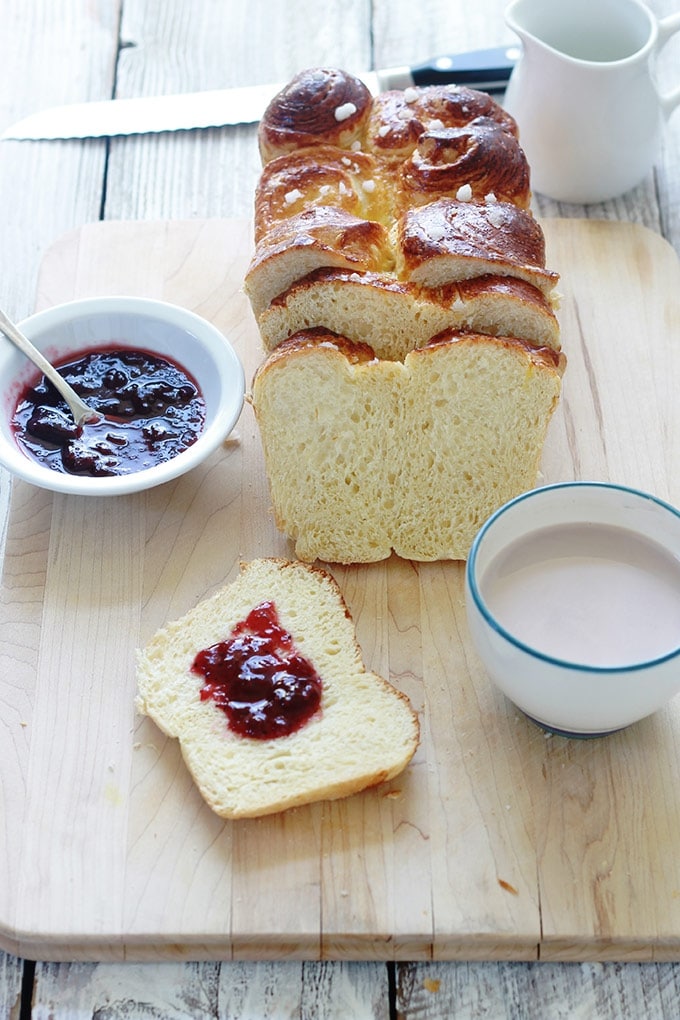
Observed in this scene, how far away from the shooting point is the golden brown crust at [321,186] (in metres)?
3.33

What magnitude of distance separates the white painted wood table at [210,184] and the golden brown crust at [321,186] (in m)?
0.97

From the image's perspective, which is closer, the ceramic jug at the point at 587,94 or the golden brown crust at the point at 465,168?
the golden brown crust at the point at 465,168

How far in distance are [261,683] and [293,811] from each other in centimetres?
30

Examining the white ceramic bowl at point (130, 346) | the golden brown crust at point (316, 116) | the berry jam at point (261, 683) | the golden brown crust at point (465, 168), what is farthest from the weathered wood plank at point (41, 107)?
the berry jam at point (261, 683)

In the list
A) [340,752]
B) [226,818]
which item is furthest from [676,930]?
[226,818]

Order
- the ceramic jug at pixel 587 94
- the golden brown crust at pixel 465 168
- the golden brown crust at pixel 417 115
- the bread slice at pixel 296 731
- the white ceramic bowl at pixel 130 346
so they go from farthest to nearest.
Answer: the ceramic jug at pixel 587 94 → the golden brown crust at pixel 417 115 → the golden brown crust at pixel 465 168 → the white ceramic bowl at pixel 130 346 → the bread slice at pixel 296 731

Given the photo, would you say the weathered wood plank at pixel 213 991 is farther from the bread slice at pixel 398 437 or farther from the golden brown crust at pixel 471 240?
the golden brown crust at pixel 471 240

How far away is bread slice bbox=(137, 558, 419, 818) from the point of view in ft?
8.87

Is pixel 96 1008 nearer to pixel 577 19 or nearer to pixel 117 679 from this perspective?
pixel 117 679

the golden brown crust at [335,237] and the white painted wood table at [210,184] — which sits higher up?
the golden brown crust at [335,237]

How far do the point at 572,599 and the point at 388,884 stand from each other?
0.76 metres

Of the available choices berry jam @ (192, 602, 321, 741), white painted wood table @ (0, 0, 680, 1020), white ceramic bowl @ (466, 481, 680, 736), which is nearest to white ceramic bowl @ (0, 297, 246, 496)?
white painted wood table @ (0, 0, 680, 1020)

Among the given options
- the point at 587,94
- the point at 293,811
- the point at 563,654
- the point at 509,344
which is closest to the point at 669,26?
the point at 587,94

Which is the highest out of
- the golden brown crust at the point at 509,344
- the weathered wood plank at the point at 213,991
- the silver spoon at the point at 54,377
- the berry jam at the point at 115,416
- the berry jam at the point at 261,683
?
the golden brown crust at the point at 509,344
